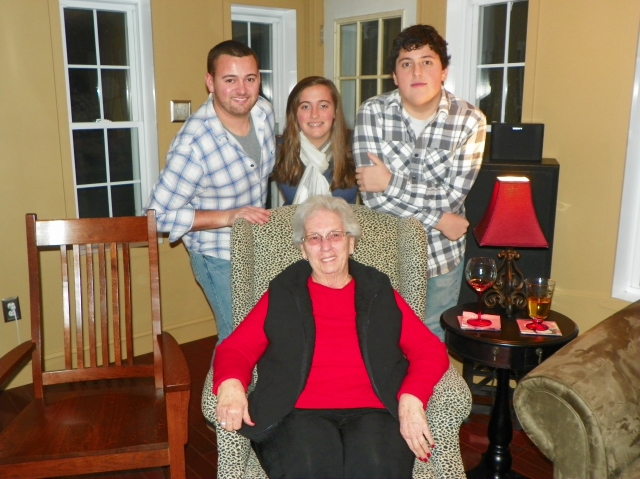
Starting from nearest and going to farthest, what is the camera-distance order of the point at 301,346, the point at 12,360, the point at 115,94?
the point at 301,346, the point at 12,360, the point at 115,94

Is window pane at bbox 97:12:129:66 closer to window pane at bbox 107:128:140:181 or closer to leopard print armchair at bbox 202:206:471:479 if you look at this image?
window pane at bbox 107:128:140:181

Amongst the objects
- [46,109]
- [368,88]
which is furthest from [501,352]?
[46,109]

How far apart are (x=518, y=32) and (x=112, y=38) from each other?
2265mm

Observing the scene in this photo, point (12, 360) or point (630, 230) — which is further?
point (630, 230)

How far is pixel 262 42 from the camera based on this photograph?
4352mm

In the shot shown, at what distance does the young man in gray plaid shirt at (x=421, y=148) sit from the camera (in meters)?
2.32

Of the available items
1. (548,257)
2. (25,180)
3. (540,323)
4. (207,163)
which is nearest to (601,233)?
(548,257)

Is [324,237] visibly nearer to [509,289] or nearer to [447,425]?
[447,425]

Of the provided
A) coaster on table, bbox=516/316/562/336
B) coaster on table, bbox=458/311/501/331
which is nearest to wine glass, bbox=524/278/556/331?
coaster on table, bbox=516/316/562/336

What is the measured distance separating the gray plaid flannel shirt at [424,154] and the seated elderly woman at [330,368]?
38cm

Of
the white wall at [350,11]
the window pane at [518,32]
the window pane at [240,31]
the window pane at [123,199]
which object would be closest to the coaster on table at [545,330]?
the window pane at [518,32]

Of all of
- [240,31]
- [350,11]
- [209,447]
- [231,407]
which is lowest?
[209,447]

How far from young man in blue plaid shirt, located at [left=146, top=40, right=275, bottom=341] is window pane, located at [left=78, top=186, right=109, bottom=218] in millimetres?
1457

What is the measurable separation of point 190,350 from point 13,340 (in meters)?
1.02
